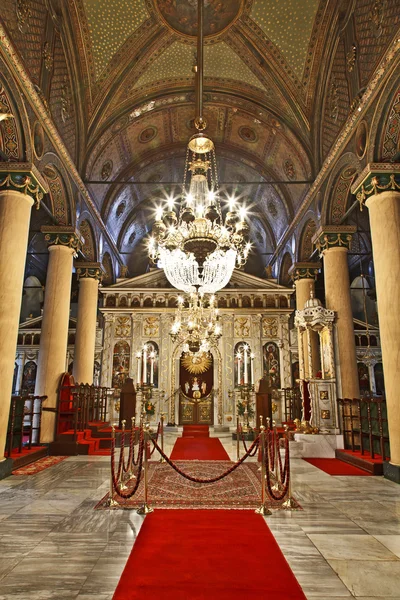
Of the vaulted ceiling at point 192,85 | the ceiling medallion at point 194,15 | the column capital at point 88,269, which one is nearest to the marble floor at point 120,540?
the column capital at point 88,269

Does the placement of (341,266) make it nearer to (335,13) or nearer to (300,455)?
(300,455)

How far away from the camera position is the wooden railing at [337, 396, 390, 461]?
7742mm

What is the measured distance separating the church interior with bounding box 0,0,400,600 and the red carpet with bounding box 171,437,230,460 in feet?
0.43

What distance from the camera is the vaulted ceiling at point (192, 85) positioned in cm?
1052

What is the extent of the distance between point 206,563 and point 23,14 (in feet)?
31.1

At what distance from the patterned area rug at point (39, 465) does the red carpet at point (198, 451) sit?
2494 mm

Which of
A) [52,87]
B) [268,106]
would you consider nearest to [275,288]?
[268,106]

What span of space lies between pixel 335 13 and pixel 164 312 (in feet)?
39.1

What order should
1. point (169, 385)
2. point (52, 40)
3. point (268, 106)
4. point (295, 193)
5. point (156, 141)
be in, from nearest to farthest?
point (52, 40) → point (268, 106) → point (295, 193) → point (156, 141) → point (169, 385)

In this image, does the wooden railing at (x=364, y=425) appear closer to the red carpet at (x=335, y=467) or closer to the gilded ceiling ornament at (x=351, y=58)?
the red carpet at (x=335, y=467)

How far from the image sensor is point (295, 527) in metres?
4.05

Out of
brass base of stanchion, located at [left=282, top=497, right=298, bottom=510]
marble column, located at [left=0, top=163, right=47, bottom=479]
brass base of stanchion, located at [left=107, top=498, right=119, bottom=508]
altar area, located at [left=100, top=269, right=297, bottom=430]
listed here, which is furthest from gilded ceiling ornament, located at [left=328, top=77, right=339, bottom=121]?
A: brass base of stanchion, located at [left=107, top=498, right=119, bottom=508]

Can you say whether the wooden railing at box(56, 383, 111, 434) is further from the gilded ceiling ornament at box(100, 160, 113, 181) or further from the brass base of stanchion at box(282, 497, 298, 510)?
the gilded ceiling ornament at box(100, 160, 113, 181)

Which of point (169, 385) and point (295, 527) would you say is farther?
point (169, 385)
